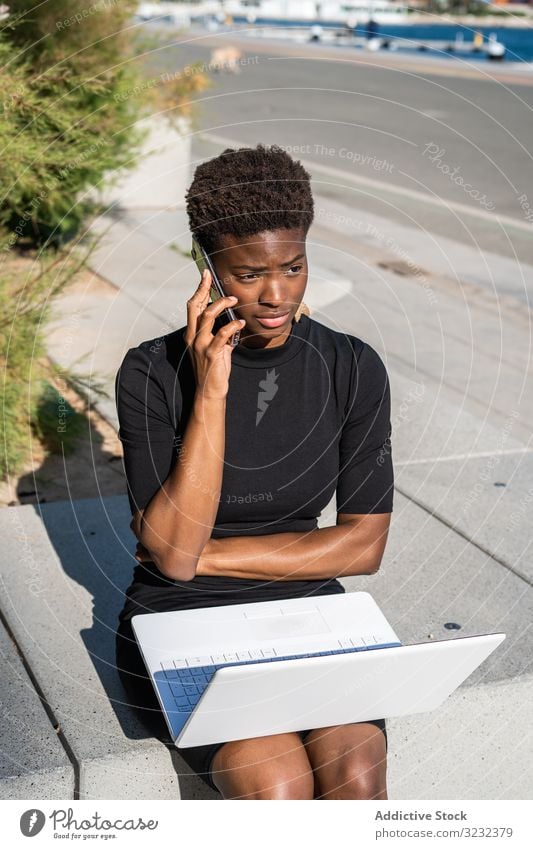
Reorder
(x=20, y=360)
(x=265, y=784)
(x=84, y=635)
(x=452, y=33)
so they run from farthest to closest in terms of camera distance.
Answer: (x=452, y=33)
(x=20, y=360)
(x=84, y=635)
(x=265, y=784)

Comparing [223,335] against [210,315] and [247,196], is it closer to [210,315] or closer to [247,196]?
[210,315]

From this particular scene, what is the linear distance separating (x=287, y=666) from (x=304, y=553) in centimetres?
→ 63

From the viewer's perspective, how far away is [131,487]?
2438mm

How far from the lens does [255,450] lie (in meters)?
2.51

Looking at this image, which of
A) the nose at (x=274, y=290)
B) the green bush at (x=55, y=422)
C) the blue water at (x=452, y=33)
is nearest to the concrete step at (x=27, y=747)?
the nose at (x=274, y=290)

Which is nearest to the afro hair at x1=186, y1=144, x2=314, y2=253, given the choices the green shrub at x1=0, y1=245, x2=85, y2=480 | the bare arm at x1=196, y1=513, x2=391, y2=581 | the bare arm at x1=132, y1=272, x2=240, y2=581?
the bare arm at x1=132, y1=272, x2=240, y2=581

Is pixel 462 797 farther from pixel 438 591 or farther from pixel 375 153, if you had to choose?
pixel 375 153

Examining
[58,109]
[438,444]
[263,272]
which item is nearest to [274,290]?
[263,272]

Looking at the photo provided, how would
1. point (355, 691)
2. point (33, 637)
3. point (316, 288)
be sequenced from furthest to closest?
point (316, 288), point (33, 637), point (355, 691)

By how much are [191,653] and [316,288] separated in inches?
157

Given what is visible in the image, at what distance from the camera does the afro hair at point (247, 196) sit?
2.31 m

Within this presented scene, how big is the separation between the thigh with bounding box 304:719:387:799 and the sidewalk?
0.43 m

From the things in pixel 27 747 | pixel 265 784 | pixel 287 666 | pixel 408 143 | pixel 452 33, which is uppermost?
pixel 287 666

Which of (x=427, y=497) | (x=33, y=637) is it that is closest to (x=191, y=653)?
(x=33, y=637)
